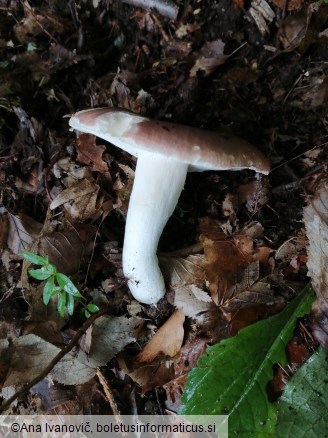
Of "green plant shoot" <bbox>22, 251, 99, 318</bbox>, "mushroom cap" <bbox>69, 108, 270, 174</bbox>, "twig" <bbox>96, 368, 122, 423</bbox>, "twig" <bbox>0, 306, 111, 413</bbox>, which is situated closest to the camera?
"mushroom cap" <bbox>69, 108, 270, 174</bbox>

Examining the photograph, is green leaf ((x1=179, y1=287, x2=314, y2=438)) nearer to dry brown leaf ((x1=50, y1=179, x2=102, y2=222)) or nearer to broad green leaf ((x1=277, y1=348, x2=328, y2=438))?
broad green leaf ((x1=277, y1=348, x2=328, y2=438))

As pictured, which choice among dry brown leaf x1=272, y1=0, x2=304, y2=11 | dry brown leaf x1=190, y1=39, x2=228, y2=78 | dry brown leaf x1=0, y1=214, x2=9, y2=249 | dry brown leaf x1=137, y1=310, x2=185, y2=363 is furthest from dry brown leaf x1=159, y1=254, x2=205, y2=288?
dry brown leaf x1=272, y1=0, x2=304, y2=11

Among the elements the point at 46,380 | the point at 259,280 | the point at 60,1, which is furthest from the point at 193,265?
the point at 60,1

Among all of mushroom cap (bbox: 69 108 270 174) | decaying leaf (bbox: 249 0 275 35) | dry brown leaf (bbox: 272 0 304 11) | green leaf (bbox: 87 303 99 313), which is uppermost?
dry brown leaf (bbox: 272 0 304 11)

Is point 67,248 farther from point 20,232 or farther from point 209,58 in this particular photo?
point 209,58

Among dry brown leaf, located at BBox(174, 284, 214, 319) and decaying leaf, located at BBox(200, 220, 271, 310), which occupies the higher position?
decaying leaf, located at BBox(200, 220, 271, 310)

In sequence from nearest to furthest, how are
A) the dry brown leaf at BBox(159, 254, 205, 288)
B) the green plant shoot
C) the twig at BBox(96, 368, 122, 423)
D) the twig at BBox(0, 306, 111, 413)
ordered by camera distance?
1. the twig at BBox(0, 306, 111, 413)
2. the green plant shoot
3. the twig at BBox(96, 368, 122, 423)
4. the dry brown leaf at BBox(159, 254, 205, 288)
